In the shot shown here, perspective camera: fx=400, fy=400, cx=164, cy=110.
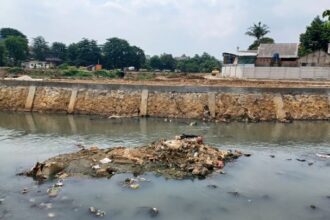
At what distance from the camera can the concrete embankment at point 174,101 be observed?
2883cm

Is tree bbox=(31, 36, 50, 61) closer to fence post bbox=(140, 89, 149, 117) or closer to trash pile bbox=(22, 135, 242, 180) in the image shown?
fence post bbox=(140, 89, 149, 117)

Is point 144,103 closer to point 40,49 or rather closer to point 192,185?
point 192,185

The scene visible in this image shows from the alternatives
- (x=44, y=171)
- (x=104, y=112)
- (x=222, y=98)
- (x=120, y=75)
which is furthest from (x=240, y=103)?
(x=120, y=75)

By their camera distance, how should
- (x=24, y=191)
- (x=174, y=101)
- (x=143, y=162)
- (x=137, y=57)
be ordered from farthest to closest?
(x=137, y=57) → (x=174, y=101) → (x=143, y=162) → (x=24, y=191)

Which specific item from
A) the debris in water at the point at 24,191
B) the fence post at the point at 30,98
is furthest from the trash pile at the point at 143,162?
the fence post at the point at 30,98

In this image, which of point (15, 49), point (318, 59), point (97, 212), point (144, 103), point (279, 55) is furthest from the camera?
point (15, 49)

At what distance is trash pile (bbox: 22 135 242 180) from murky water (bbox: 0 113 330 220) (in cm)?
58

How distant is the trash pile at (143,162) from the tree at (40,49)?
239 ft

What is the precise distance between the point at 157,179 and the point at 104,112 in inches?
651

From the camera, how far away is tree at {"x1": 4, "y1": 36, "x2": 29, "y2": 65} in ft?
225

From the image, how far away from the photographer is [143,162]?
1620 cm

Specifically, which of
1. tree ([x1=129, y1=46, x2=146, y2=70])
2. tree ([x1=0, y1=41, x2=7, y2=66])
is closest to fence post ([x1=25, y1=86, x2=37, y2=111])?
tree ([x1=0, y1=41, x2=7, y2=66])

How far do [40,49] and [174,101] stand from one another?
6374 centimetres

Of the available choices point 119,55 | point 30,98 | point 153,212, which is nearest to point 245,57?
point 30,98
